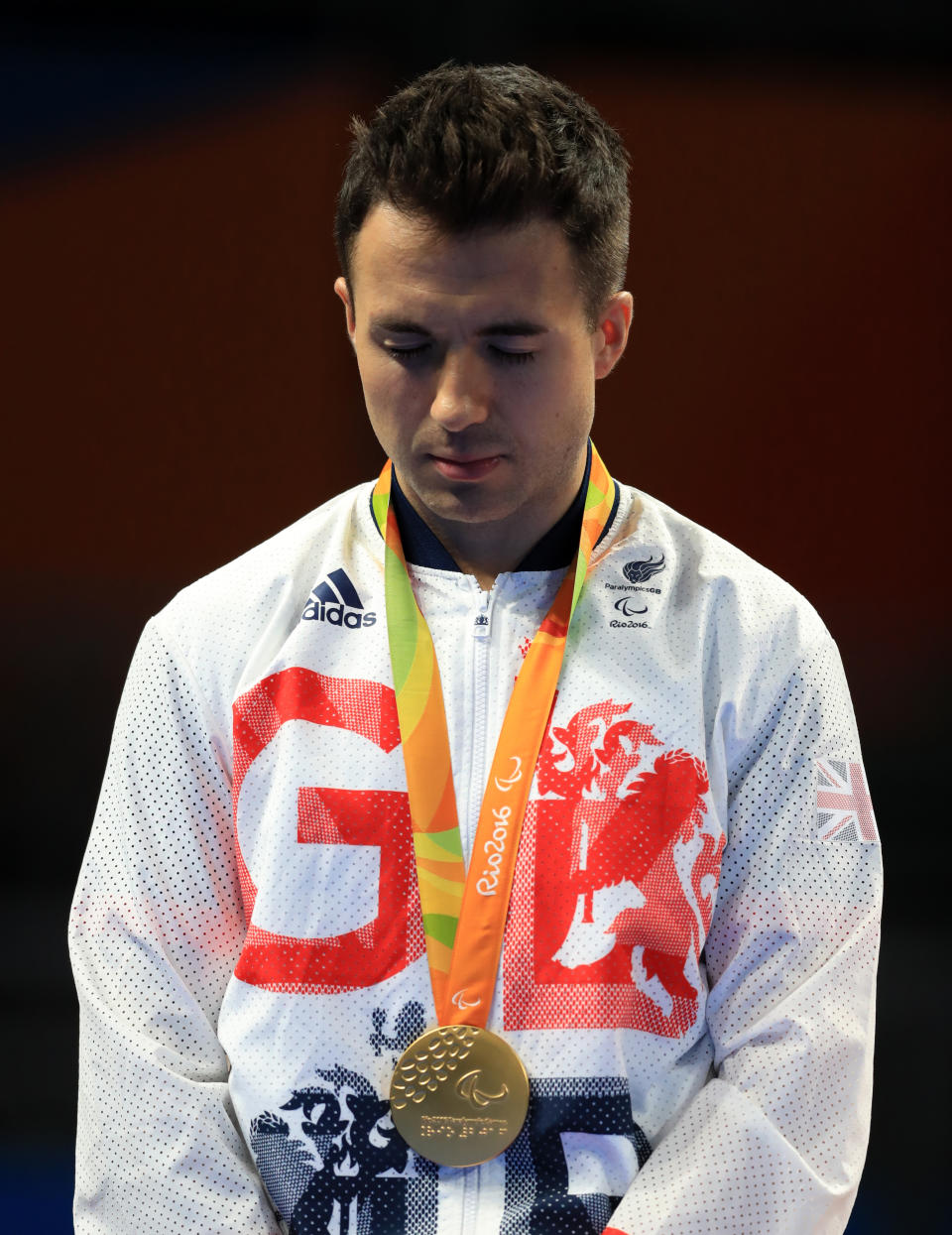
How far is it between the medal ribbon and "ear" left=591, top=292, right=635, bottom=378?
0.25m

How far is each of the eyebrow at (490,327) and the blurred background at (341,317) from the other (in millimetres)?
1956

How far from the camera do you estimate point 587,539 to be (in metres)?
1.83

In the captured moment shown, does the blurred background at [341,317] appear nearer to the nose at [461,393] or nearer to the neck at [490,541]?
the neck at [490,541]

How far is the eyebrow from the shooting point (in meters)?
1.65

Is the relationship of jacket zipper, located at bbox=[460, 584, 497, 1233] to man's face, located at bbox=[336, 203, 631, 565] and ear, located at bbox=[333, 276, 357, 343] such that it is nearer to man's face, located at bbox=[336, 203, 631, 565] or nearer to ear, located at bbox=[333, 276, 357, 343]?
man's face, located at bbox=[336, 203, 631, 565]

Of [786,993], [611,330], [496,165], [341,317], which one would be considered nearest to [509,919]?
[786,993]

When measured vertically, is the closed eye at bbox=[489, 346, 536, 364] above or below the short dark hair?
below

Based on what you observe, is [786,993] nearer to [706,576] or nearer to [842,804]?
[842,804]

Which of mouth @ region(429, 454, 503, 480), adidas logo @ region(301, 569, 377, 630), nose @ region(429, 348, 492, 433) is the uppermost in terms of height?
nose @ region(429, 348, 492, 433)

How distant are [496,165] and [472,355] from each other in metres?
0.21

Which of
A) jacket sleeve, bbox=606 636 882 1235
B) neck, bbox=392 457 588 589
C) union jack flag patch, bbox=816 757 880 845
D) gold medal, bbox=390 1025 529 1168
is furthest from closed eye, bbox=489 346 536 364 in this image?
gold medal, bbox=390 1025 529 1168

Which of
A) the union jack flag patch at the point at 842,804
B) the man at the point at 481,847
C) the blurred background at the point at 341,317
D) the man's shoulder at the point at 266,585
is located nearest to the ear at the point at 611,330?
the man at the point at 481,847
